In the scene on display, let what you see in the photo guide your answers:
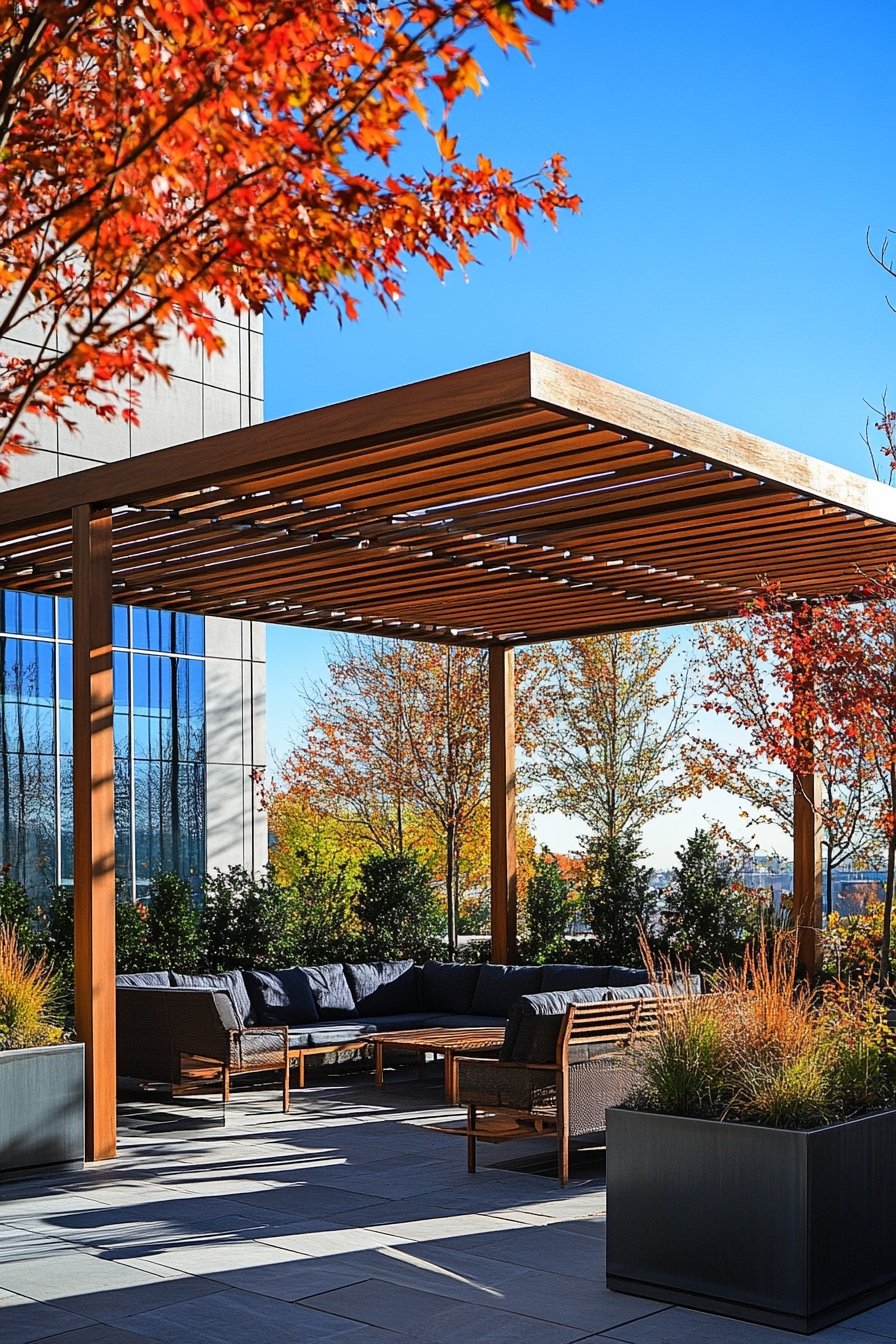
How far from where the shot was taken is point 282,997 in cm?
1209

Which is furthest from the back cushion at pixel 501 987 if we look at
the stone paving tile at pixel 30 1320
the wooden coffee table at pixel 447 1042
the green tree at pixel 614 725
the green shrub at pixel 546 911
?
the green tree at pixel 614 725

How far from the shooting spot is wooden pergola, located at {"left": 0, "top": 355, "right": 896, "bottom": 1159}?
7.35 metres

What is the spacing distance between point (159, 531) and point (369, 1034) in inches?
172

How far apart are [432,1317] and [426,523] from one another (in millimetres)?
5193

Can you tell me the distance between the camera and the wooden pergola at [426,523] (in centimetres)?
735

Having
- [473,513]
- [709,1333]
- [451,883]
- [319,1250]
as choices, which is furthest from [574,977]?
[451,883]

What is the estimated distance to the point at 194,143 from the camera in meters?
4.04

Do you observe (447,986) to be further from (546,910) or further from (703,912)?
(546,910)

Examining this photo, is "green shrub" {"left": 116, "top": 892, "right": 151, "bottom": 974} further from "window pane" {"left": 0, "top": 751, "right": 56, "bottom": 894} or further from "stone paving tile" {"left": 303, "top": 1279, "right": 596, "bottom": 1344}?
"stone paving tile" {"left": 303, "top": 1279, "right": 596, "bottom": 1344}

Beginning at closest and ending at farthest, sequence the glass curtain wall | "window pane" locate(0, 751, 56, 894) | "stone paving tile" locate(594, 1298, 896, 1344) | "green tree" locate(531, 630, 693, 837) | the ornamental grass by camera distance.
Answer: "stone paving tile" locate(594, 1298, 896, 1344) < the ornamental grass < "window pane" locate(0, 751, 56, 894) < the glass curtain wall < "green tree" locate(531, 630, 693, 837)

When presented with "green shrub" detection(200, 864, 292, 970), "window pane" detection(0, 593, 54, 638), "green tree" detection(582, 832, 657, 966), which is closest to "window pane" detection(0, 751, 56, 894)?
"window pane" detection(0, 593, 54, 638)

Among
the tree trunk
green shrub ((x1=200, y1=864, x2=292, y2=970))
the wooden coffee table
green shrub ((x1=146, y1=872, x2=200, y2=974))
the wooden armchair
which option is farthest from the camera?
the tree trunk

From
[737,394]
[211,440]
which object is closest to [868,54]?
[211,440]

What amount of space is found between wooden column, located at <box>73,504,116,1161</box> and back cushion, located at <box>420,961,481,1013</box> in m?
4.72
